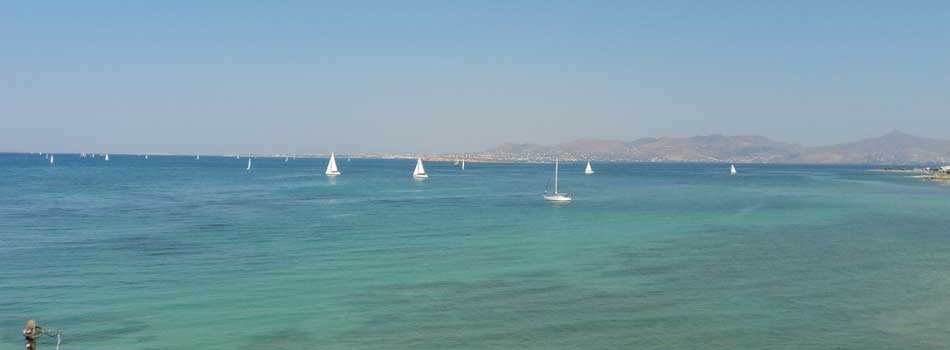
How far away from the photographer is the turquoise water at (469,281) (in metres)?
23.0

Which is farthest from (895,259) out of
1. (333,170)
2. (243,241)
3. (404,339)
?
(333,170)

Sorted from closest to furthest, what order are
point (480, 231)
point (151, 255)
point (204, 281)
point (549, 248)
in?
1. point (204, 281)
2. point (151, 255)
3. point (549, 248)
4. point (480, 231)

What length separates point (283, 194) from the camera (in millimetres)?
89625

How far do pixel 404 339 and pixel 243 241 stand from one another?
77.7ft

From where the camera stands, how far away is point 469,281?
3091cm

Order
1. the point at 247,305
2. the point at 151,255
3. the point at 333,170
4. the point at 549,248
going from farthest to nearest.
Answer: the point at 333,170 < the point at 549,248 < the point at 151,255 < the point at 247,305

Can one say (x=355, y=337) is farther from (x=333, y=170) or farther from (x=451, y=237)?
(x=333, y=170)

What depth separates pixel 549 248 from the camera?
41.7 m

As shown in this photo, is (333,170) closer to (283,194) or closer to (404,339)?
(283,194)

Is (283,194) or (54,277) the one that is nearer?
(54,277)

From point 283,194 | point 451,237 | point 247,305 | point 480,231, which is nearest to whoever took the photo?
point 247,305

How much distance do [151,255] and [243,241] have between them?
665 cm

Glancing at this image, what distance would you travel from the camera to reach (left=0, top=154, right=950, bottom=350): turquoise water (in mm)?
23031

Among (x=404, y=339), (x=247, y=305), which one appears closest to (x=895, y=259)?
(x=404, y=339)
